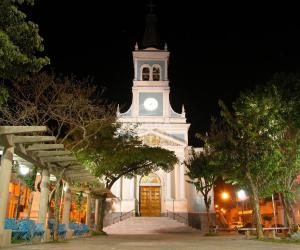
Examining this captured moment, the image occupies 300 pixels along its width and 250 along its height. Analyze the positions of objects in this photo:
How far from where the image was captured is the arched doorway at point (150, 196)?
135ft

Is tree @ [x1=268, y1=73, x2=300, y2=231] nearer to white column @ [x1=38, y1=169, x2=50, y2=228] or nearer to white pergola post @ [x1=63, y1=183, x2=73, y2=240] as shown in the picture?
white pergola post @ [x1=63, y1=183, x2=73, y2=240]

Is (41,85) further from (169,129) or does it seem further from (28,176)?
(169,129)

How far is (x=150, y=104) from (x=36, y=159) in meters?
30.8

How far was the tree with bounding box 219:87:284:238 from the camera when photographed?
19672 millimetres

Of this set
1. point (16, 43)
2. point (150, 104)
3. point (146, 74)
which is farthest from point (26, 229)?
point (146, 74)

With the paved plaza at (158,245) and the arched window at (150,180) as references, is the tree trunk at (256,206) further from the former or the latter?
the arched window at (150,180)

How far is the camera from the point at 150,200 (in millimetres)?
41656

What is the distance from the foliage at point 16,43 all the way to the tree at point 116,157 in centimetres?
1375

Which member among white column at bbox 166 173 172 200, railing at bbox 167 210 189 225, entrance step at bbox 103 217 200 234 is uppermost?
white column at bbox 166 173 172 200

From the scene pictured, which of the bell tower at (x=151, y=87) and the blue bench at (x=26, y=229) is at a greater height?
the bell tower at (x=151, y=87)

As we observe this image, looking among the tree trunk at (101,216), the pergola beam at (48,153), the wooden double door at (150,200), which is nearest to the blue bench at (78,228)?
the tree trunk at (101,216)

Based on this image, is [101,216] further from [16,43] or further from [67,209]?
[16,43]

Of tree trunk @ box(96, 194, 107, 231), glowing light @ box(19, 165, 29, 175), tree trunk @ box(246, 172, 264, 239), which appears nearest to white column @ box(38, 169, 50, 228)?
glowing light @ box(19, 165, 29, 175)

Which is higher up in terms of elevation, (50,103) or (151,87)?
(151,87)
